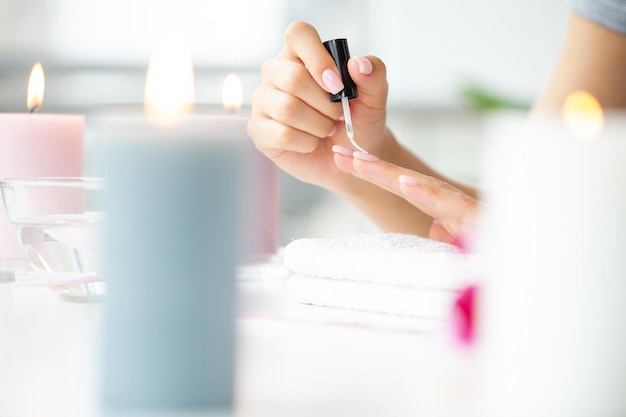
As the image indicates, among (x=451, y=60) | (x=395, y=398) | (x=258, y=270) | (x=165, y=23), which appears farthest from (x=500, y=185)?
(x=165, y=23)

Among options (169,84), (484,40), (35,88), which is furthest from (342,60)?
(484,40)

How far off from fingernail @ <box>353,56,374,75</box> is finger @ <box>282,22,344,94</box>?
1.1 inches

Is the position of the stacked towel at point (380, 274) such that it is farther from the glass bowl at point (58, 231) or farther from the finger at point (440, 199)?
the glass bowl at point (58, 231)

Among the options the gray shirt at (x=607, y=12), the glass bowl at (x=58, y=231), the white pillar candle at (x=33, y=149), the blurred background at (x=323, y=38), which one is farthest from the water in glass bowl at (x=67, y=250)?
the blurred background at (x=323, y=38)

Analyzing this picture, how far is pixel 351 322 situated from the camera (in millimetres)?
535

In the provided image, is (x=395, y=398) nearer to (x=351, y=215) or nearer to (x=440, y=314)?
(x=440, y=314)

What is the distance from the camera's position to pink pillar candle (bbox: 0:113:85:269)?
2.30 ft

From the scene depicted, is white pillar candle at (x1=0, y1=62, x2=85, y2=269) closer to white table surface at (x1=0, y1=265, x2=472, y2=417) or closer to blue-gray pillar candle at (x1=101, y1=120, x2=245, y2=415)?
white table surface at (x1=0, y1=265, x2=472, y2=417)

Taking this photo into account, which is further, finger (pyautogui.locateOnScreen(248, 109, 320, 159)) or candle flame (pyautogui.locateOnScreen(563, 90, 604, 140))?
finger (pyautogui.locateOnScreen(248, 109, 320, 159))

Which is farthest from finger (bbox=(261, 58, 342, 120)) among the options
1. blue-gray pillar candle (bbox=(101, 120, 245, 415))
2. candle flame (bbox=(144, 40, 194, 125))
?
blue-gray pillar candle (bbox=(101, 120, 245, 415))

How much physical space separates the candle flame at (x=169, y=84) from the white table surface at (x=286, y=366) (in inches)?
2.9

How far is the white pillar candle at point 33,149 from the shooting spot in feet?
2.30

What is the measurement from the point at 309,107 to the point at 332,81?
0.07 m

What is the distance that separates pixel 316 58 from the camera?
30.0 inches
